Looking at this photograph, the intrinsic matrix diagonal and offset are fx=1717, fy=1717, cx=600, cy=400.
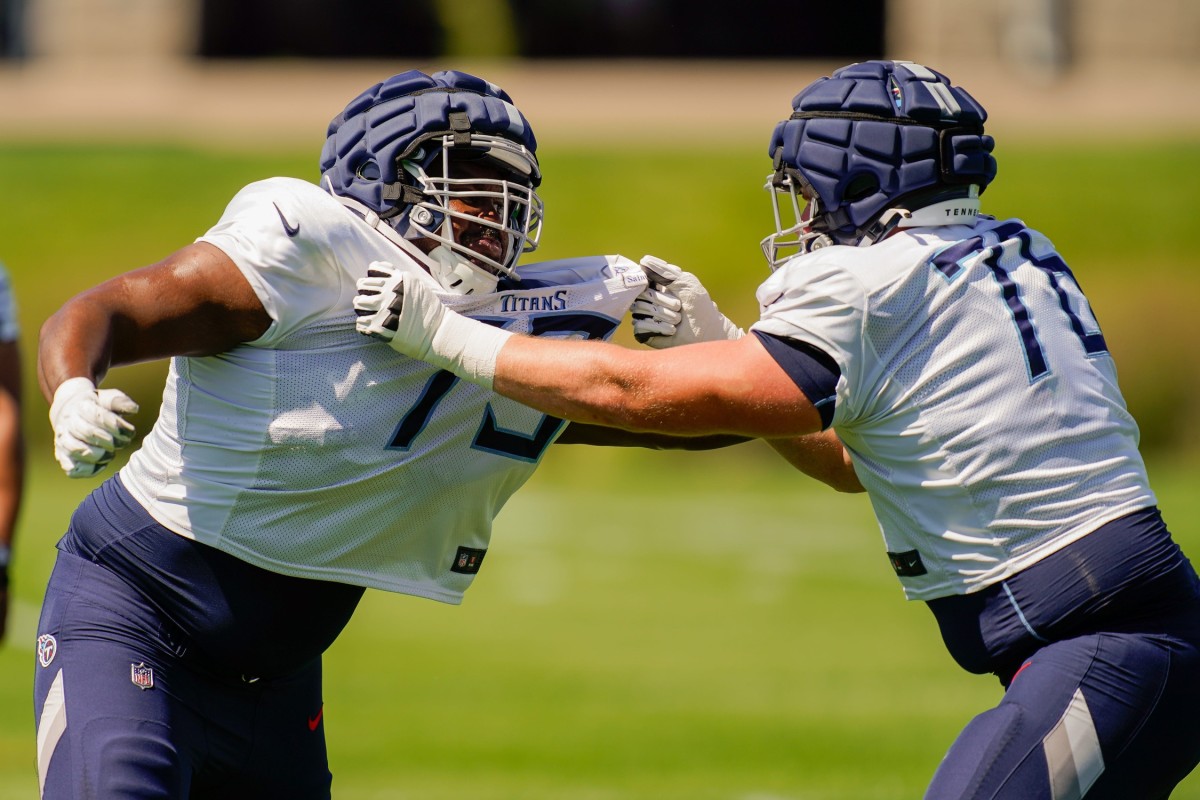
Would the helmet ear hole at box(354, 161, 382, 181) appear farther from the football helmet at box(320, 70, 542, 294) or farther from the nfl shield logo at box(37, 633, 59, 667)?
the nfl shield logo at box(37, 633, 59, 667)

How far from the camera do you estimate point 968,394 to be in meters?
3.58

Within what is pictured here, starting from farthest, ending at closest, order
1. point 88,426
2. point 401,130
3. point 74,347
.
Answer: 1. point 401,130
2. point 74,347
3. point 88,426

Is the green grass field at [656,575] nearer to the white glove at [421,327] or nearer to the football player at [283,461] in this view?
the football player at [283,461]

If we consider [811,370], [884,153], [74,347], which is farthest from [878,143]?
[74,347]

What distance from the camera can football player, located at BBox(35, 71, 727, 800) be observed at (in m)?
3.66

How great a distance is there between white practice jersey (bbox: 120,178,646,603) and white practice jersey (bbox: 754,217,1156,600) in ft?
2.79

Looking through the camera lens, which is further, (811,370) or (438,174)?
(438,174)

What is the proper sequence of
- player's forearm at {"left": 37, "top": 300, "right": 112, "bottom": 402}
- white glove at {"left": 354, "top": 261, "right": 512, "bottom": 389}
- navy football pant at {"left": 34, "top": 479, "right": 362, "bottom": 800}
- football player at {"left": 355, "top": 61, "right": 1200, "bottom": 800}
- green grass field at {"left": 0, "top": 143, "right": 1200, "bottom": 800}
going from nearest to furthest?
player's forearm at {"left": 37, "top": 300, "right": 112, "bottom": 402} → football player at {"left": 355, "top": 61, "right": 1200, "bottom": 800} → navy football pant at {"left": 34, "top": 479, "right": 362, "bottom": 800} → white glove at {"left": 354, "top": 261, "right": 512, "bottom": 389} → green grass field at {"left": 0, "top": 143, "right": 1200, "bottom": 800}

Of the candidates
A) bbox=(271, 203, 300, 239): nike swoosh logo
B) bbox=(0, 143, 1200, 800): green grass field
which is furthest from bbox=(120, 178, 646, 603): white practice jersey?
bbox=(0, 143, 1200, 800): green grass field

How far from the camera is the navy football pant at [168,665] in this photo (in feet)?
11.9

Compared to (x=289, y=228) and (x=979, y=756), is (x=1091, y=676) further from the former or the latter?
(x=289, y=228)

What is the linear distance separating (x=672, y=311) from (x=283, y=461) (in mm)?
1095

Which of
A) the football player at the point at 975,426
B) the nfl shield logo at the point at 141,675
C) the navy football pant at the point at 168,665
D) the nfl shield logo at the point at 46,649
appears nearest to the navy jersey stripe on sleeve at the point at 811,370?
the football player at the point at 975,426

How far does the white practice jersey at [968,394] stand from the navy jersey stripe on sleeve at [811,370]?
0.9 inches
